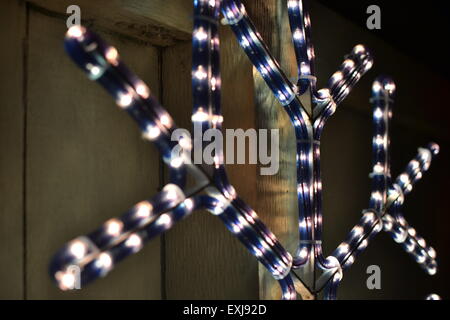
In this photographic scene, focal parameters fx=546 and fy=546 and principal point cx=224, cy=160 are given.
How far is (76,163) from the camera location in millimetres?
1526

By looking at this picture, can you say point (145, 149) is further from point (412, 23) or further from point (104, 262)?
point (412, 23)

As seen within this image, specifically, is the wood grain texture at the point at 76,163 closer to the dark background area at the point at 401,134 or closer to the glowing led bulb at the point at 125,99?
the glowing led bulb at the point at 125,99

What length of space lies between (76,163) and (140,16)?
1.48 feet

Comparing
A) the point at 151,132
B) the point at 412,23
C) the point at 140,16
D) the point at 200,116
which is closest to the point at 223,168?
the point at 200,116

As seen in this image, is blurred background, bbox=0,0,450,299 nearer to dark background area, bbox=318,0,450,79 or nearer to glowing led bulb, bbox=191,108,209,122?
dark background area, bbox=318,0,450,79

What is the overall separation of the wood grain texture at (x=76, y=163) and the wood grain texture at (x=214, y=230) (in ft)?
0.29

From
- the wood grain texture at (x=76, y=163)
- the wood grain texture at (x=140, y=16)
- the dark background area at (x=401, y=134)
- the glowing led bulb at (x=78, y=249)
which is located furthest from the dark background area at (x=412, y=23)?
the glowing led bulb at (x=78, y=249)

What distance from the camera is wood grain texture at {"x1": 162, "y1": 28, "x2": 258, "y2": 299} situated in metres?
1.73

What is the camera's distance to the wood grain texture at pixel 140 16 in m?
1.46

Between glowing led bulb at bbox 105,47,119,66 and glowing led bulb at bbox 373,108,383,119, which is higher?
glowing led bulb at bbox 373,108,383,119

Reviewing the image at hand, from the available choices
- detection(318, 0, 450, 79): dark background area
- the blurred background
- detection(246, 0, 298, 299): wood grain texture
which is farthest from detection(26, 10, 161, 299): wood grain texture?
detection(318, 0, 450, 79): dark background area

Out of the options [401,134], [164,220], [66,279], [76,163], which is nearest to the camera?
[66,279]

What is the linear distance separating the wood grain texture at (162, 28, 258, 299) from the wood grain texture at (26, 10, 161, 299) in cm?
9
